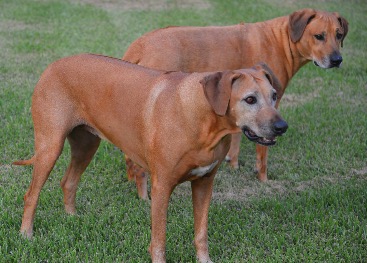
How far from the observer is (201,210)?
4508 mm

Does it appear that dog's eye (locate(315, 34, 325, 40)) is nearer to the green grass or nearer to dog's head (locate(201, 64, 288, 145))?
the green grass

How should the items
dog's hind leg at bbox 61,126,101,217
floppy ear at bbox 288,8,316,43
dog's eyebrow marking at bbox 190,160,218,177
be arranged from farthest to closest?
1. floppy ear at bbox 288,8,316,43
2. dog's hind leg at bbox 61,126,101,217
3. dog's eyebrow marking at bbox 190,160,218,177

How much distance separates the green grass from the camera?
4762mm

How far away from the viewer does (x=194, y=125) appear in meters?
4.06

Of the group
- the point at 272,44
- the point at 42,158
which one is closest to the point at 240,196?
the point at 272,44

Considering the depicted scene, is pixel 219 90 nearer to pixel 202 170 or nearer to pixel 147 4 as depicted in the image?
pixel 202 170

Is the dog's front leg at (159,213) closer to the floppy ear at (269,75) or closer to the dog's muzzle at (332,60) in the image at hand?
the floppy ear at (269,75)

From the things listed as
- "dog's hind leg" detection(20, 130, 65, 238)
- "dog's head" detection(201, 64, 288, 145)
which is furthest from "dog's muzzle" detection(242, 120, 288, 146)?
"dog's hind leg" detection(20, 130, 65, 238)

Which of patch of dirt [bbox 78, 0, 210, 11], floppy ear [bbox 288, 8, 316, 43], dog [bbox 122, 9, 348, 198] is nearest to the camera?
dog [bbox 122, 9, 348, 198]

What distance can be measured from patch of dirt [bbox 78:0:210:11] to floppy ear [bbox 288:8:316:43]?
9114 millimetres

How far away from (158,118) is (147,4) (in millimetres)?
12025

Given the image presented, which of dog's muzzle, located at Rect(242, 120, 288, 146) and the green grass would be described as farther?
the green grass

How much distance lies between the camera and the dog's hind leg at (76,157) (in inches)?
200

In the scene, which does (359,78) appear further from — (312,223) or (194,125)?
(194,125)
